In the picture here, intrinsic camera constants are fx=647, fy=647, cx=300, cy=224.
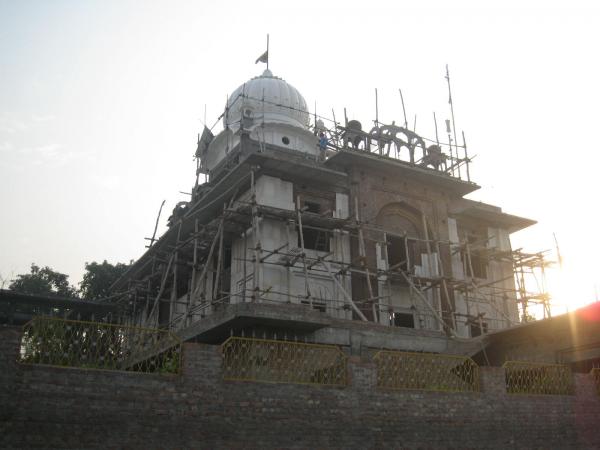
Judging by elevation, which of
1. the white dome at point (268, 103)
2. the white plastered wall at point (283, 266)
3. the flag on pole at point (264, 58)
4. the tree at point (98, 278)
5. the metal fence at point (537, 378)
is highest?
the flag on pole at point (264, 58)

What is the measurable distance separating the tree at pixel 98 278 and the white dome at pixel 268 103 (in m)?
13.4

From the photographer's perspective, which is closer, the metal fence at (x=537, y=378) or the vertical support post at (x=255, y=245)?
the metal fence at (x=537, y=378)

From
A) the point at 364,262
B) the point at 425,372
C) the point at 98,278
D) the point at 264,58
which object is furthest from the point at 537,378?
the point at 98,278

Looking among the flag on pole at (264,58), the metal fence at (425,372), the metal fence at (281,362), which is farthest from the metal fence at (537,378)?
the flag on pole at (264,58)

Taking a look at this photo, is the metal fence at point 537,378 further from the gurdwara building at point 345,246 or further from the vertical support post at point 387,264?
the vertical support post at point 387,264

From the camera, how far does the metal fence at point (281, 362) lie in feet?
39.1

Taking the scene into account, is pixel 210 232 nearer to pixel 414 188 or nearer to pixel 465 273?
pixel 414 188

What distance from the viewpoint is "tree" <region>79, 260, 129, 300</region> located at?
133 ft

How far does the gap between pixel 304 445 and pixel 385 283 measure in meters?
14.2

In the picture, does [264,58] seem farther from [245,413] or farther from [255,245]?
[245,413]

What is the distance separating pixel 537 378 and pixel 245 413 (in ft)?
24.8

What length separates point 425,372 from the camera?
45.3ft

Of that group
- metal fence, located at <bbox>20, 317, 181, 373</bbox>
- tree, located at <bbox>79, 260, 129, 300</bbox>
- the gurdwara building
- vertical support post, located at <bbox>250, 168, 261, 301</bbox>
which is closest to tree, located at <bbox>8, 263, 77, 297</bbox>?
tree, located at <bbox>79, 260, 129, 300</bbox>

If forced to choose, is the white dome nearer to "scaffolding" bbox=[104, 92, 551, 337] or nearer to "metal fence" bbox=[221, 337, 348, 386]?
"scaffolding" bbox=[104, 92, 551, 337]
